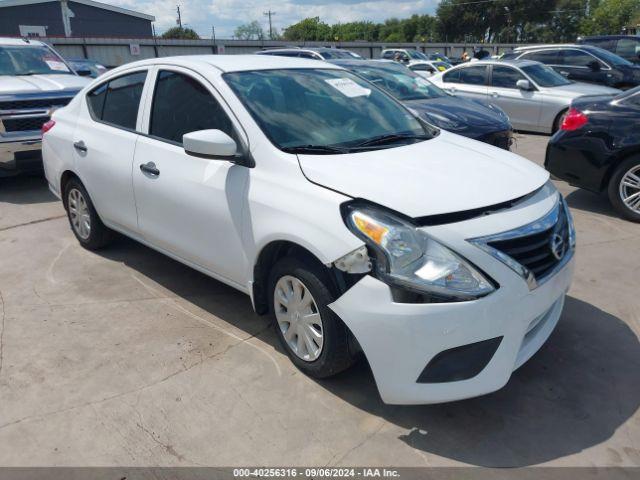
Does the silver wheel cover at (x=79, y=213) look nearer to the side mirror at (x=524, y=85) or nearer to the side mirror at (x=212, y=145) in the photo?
the side mirror at (x=212, y=145)

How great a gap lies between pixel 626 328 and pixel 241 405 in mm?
2569

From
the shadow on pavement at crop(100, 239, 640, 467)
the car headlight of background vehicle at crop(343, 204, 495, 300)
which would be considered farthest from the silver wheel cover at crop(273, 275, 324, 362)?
the car headlight of background vehicle at crop(343, 204, 495, 300)

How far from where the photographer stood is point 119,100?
439 centimetres

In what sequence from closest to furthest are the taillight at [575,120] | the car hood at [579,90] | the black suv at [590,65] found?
the taillight at [575,120] < the car hood at [579,90] < the black suv at [590,65]

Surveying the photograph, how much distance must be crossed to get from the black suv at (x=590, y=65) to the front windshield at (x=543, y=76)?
184cm

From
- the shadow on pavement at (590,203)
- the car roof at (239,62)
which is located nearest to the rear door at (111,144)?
the car roof at (239,62)

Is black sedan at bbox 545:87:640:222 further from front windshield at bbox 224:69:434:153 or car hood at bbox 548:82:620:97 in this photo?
car hood at bbox 548:82:620:97

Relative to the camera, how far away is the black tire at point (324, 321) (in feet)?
9.04

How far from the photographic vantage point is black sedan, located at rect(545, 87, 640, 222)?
555cm

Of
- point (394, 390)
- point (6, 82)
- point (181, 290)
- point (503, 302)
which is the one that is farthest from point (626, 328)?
point (6, 82)

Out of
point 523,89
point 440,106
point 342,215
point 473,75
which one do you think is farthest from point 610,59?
point 342,215

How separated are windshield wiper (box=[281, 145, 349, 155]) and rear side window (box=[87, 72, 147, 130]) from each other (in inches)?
63.7

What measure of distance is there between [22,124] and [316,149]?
5468 mm

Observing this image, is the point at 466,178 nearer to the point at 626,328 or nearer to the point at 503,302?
the point at 503,302
